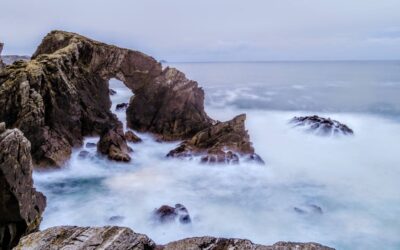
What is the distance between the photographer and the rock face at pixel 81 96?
1939 centimetres

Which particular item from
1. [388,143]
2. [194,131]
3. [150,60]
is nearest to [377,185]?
[388,143]

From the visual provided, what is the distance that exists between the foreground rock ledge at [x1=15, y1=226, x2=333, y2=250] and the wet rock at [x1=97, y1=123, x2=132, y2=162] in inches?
608

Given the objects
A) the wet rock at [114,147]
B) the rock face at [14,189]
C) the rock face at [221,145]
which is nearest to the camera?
the rock face at [14,189]

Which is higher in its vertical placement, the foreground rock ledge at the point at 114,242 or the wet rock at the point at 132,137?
the foreground rock ledge at the point at 114,242

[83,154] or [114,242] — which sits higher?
[114,242]

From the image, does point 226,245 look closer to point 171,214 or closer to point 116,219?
point 171,214

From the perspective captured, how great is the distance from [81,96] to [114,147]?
4609mm

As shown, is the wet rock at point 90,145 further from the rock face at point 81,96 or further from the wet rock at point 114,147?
the wet rock at point 114,147

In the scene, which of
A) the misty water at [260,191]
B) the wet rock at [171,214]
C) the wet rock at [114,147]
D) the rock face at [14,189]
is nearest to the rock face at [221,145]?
the misty water at [260,191]

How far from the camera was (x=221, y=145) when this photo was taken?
23453mm

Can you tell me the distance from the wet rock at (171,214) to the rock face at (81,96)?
7772 mm

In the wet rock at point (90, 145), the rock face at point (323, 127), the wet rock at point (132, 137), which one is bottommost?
the wet rock at point (90, 145)

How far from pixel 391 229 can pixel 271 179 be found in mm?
6731

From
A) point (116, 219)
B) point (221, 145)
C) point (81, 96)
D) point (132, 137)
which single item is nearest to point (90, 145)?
point (132, 137)
